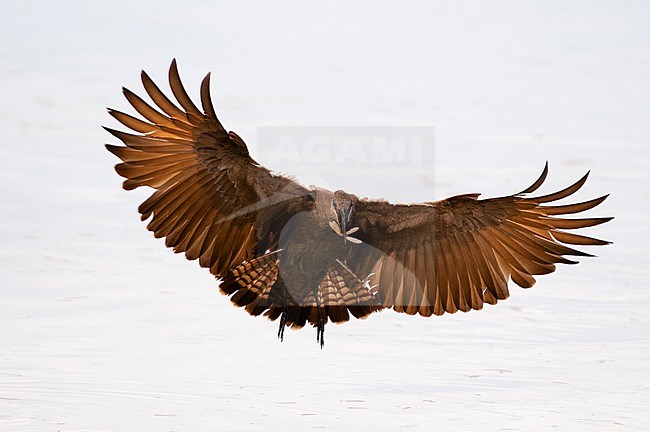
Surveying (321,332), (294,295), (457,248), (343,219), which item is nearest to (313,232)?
(343,219)

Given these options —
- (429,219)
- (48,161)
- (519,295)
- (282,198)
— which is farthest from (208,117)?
(48,161)

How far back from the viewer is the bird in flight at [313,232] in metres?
8.38

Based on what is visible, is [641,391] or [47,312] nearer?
[641,391]

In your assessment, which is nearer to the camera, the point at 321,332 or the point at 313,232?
the point at 313,232

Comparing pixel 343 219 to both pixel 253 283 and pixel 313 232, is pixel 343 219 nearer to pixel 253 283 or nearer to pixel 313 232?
pixel 313 232

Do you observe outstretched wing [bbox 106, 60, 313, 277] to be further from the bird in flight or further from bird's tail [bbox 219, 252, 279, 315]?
bird's tail [bbox 219, 252, 279, 315]

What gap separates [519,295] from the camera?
1018 cm

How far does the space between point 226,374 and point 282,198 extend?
4.10ft

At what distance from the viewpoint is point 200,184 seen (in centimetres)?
849

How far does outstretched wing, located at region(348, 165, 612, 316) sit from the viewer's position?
8.77 m

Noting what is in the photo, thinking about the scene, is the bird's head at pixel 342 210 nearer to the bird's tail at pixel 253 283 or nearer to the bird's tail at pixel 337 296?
the bird's tail at pixel 337 296

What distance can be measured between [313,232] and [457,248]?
1048 mm

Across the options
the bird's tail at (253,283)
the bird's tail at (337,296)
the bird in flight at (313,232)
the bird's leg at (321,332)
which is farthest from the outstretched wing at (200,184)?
the bird's leg at (321,332)

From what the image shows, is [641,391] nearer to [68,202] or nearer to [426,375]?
[426,375]
